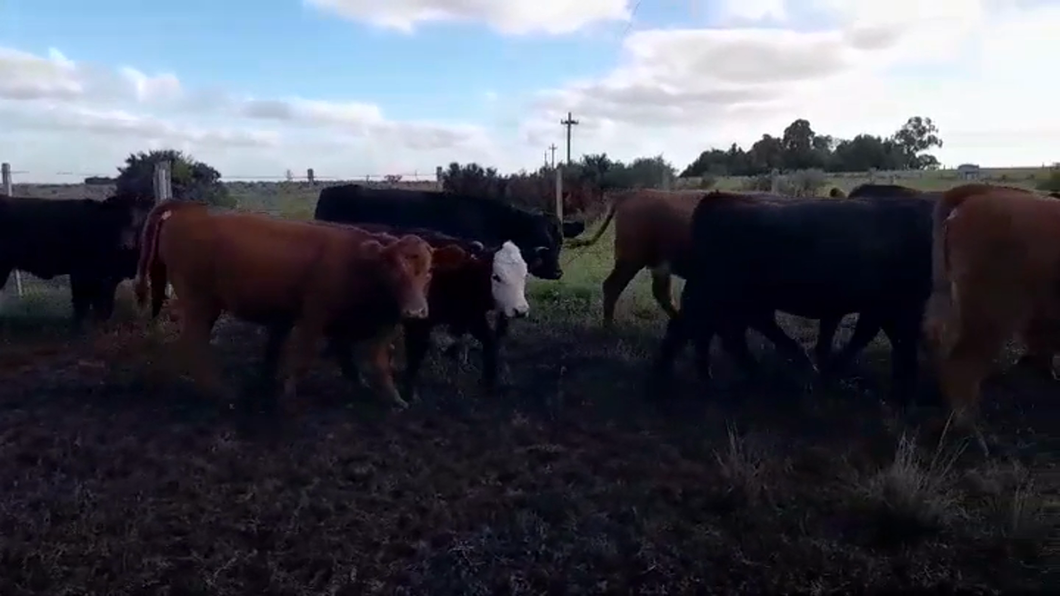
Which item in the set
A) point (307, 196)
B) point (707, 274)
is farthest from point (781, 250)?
point (307, 196)

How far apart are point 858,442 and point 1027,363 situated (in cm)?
283

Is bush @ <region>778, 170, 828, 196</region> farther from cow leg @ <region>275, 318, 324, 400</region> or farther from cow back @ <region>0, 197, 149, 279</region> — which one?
cow leg @ <region>275, 318, 324, 400</region>

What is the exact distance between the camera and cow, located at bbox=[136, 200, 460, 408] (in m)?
6.96

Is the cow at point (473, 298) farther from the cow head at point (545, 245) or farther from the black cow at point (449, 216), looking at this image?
the black cow at point (449, 216)

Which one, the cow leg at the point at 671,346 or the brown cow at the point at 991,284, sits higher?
the brown cow at the point at 991,284

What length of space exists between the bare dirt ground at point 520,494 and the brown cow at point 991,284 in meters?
0.50

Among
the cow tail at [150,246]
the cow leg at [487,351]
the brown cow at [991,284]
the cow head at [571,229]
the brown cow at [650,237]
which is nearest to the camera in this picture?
the brown cow at [991,284]

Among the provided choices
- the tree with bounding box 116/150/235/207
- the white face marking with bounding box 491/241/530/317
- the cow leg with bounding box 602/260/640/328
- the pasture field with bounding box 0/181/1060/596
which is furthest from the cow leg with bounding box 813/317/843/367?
the tree with bounding box 116/150/235/207

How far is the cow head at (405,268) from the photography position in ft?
22.1

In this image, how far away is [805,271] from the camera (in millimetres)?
7117

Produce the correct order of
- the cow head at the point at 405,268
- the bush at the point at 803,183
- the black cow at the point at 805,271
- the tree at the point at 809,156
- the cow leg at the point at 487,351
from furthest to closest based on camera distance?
the tree at the point at 809,156 → the bush at the point at 803,183 → the cow leg at the point at 487,351 → the black cow at the point at 805,271 → the cow head at the point at 405,268

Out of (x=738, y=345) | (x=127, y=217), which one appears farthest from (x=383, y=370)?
(x=127, y=217)

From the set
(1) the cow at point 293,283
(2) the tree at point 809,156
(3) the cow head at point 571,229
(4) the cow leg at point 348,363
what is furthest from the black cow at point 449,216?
(2) the tree at point 809,156

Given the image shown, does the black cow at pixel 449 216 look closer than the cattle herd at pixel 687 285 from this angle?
No
